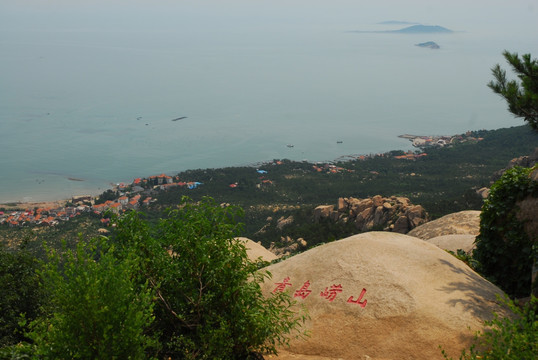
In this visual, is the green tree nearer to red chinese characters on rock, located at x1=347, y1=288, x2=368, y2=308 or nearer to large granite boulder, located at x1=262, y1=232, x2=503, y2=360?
large granite boulder, located at x1=262, y1=232, x2=503, y2=360

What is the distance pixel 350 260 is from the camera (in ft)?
31.5

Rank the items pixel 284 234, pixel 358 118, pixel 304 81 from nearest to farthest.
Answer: pixel 284 234, pixel 358 118, pixel 304 81

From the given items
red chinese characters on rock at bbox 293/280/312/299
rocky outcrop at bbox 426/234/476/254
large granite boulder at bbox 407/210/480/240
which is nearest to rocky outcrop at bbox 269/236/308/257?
large granite boulder at bbox 407/210/480/240

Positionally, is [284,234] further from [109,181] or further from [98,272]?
[109,181]

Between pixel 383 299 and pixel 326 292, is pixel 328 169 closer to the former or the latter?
pixel 326 292

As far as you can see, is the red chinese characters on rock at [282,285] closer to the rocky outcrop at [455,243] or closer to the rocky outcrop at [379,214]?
the rocky outcrop at [455,243]

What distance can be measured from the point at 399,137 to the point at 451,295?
105856 mm

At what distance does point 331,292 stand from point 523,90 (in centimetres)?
645

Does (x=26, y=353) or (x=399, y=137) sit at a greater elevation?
(x=26, y=353)

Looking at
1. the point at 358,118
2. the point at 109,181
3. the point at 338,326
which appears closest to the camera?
the point at 338,326

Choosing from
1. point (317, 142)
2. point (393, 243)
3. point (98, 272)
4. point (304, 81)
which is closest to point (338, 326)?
point (393, 243)

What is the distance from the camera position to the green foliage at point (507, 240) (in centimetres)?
972

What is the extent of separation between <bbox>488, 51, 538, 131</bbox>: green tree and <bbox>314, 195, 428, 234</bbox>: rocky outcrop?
48.3ft

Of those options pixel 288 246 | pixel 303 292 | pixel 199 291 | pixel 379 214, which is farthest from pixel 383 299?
pixel 379 214
